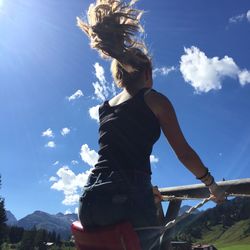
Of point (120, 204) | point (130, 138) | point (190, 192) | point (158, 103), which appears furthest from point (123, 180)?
point (190, 192)

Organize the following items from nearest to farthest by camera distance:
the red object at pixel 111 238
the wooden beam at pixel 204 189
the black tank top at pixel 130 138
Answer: the red object at pixel 111 238 → the wooden beam at pixel 204 189 → the black tank top at pixel 130 138

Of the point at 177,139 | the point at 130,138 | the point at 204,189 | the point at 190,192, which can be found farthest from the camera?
the point at 190,192

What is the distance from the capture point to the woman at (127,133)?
9.72ft

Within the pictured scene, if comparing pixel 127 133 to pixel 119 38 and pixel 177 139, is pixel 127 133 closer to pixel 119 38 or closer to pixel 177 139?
pixel 177 139

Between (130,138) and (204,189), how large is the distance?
→ 0.74 meters

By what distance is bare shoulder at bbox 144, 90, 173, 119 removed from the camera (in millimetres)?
3049

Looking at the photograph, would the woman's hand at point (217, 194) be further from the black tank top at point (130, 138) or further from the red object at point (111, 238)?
the red object at point (111, 238)

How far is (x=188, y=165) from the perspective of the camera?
3.00 metres

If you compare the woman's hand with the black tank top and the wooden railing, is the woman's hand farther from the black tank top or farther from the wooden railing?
the black tank top

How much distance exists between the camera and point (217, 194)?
2996mm

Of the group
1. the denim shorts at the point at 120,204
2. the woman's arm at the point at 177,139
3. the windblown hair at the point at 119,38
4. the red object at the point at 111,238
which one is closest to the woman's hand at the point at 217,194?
the woman's arm at the point at 177,139

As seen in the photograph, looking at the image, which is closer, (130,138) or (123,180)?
(123,180)

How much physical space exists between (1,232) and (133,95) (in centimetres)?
11474

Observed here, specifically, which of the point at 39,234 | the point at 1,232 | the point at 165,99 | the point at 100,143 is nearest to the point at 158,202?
the point at 100,143
